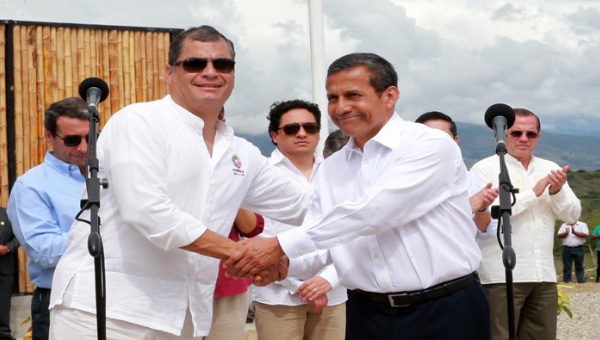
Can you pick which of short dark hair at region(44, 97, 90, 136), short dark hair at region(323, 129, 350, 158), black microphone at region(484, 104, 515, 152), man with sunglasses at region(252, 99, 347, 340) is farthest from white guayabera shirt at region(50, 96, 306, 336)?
short dark hair at region(323, 129, 350, 158)

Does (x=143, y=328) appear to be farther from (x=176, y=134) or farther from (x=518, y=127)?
(x=518, y=127)

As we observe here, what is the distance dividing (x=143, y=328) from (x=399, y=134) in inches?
60.3

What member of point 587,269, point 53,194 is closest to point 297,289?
point 53,194

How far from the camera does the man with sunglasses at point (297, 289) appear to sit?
638cm

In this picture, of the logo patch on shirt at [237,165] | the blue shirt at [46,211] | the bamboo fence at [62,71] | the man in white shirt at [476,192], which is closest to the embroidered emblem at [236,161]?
the logo patch on shirt at [237,165]

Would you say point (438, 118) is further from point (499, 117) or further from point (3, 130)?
point (3, 130)

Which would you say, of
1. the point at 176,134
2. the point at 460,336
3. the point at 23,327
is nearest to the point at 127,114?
the point at 176,134

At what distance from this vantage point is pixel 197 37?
183 inches

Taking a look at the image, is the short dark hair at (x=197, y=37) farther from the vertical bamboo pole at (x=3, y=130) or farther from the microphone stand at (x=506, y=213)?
the vertical bamboo pole at (x=3, y=130)

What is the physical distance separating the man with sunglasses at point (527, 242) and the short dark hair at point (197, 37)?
3.48m

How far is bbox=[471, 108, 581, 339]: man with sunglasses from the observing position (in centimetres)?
755

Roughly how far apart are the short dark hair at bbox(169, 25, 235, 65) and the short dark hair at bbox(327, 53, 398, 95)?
568 millimetres

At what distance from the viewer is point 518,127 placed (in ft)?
25.1

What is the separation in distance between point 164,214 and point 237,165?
2.15 ft
